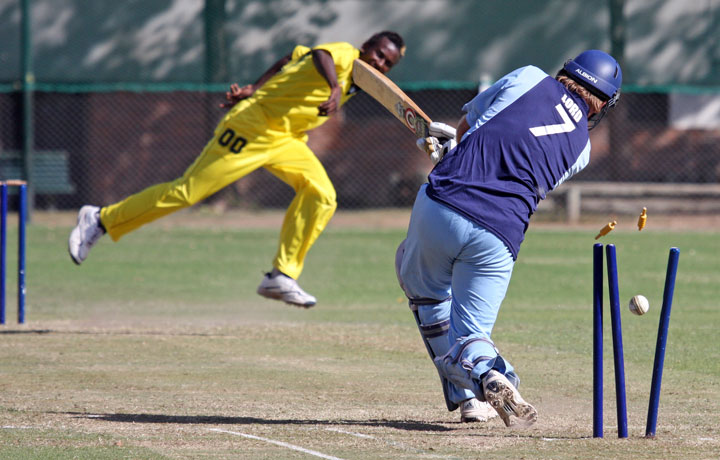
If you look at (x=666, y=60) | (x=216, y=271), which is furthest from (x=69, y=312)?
(x=666, y=60)

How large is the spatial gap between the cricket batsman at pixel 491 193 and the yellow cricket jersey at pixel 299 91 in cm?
386

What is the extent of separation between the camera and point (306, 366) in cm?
774

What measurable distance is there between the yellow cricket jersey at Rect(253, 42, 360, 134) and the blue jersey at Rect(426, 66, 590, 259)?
3.95 m

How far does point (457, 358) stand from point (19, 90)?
1670 cm

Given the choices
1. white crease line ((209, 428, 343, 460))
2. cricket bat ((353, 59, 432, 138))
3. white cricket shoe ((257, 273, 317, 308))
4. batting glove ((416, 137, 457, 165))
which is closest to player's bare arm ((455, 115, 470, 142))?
batting glove ((416, 137, 457, 165))

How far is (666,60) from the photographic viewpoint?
21969 mm

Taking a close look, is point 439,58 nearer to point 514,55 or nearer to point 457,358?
point 514,55

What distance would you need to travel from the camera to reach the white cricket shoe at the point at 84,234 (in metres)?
8.97

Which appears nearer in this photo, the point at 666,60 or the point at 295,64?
the point at 295,64

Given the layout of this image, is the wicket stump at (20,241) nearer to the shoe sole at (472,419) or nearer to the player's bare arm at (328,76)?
the player's bare arm at (328,76)

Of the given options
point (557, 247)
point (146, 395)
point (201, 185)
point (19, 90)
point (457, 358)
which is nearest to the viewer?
point (457, 358)

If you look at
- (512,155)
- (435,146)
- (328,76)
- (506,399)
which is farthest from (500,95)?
(328,76)

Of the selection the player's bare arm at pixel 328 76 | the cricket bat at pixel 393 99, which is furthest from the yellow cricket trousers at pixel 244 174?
the cricket bat at pixel 393 99

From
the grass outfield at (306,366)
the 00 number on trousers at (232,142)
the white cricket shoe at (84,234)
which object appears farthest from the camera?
the 00 number on trousers at (232,142)
